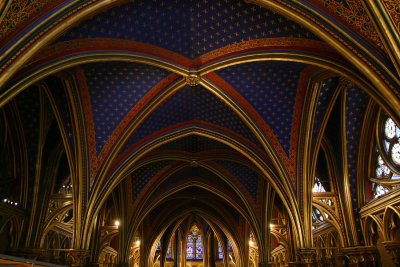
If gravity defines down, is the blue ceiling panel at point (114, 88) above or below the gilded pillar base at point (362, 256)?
above

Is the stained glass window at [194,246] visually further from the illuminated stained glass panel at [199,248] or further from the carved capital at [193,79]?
the carved capital at [193,79]

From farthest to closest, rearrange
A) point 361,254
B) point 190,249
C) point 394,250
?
point 190,249
point 361,254
point 394,250

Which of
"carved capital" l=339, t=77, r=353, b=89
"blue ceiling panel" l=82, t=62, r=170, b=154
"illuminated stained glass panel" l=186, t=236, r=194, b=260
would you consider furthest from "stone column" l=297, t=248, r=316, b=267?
"illuminated stained glass panel" l=186, t=236, r=194, b=260

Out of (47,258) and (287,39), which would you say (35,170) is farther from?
(287,39)

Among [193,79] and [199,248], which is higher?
[193,79]

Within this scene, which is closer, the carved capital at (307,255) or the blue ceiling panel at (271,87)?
the blue ceiling panel at (271,87)

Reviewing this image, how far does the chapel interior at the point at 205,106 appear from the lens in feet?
24.9

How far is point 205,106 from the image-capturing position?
14.1 metres

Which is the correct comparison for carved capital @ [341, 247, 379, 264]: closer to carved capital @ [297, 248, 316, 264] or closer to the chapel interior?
the chapel interior

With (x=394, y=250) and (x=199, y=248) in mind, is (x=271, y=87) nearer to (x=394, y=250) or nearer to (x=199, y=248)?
(x=394, y=250)

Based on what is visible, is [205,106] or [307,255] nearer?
Answer: [307,255]

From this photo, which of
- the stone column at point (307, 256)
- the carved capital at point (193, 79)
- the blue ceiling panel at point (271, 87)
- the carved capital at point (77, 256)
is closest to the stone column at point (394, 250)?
the stone column at point (307, 256)

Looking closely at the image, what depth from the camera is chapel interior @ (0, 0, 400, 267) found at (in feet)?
24.9

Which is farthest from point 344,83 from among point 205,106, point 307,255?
point 307,255
